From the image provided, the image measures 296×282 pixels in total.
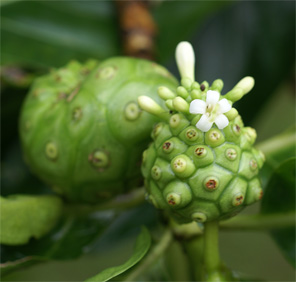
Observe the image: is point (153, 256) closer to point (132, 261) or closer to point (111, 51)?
point (132, 261)

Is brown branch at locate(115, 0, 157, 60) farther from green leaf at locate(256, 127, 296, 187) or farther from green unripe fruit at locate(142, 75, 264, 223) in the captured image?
green unripe fruit at locate(142, 75, 264, 223)

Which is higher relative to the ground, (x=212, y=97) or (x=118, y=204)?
(x=212, y=97)

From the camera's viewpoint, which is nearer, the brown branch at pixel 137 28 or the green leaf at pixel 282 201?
the green leaf at pixel 282 201

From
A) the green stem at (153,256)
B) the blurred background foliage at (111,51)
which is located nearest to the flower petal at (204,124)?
the green stem at (153,256)

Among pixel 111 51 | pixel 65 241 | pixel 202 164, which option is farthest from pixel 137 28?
pixel 202 164

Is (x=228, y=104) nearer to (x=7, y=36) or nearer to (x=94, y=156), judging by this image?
(x=94, y=156)

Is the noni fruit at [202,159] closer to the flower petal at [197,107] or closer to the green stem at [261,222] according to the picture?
the flower petal at [197,107]
